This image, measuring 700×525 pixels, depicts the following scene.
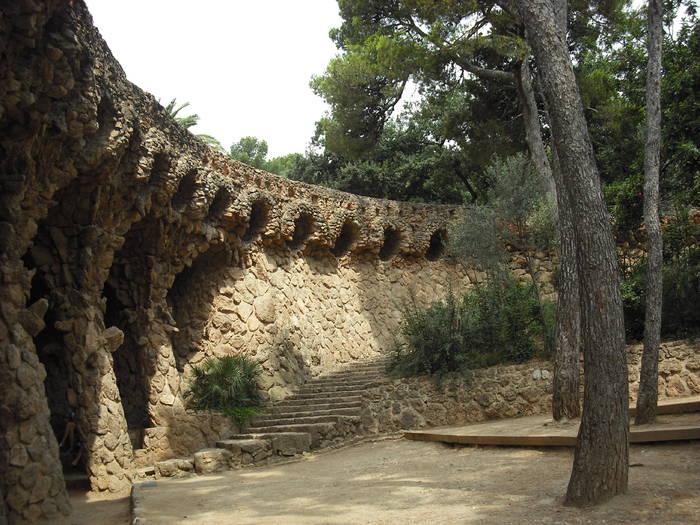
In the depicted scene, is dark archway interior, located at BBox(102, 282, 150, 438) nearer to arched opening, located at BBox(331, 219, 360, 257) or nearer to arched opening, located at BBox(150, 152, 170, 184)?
arched opening, located at BBox(150, 152, 170, 184)

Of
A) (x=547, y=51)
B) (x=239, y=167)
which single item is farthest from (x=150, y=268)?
(x=547, y=51)

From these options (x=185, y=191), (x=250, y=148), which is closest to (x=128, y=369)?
(x=185, y=191)

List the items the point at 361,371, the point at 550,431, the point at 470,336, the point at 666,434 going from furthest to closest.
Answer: the point at 361,371, the point at 470,336, the point at 550,431, the point at 666,434

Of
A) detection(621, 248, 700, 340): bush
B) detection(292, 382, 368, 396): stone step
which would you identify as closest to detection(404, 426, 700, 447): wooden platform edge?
detection(292, 382, 368, 396): stone step

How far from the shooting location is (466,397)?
1182 centimetres

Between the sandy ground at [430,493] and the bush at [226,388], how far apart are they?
231 centimetres

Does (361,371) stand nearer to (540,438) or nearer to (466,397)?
(466,397)

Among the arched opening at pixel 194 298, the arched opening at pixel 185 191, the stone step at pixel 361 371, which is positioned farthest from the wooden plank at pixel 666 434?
the arched opening at pixel 194 298

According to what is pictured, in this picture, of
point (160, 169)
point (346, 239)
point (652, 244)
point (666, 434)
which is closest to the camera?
point (666, 434)

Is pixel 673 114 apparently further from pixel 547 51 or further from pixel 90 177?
pixel 90 177

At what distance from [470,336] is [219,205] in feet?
18.9

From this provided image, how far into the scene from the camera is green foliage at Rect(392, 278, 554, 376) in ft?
39.9

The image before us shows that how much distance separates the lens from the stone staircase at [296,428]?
1024 cm

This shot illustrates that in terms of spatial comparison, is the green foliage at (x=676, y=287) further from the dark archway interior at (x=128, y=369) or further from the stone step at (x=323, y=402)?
the dark archway interior at (x=128, y=369)
